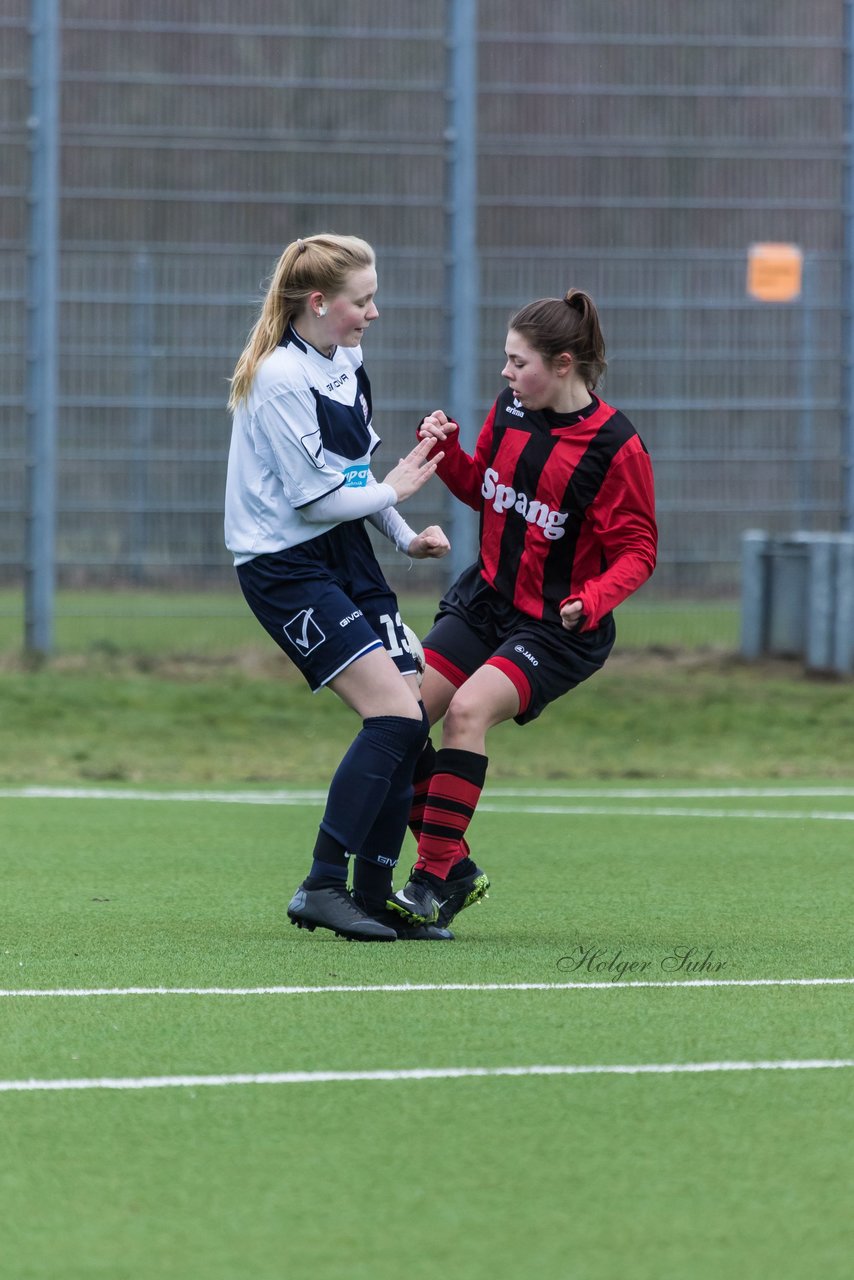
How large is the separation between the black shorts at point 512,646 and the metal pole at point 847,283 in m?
7.94

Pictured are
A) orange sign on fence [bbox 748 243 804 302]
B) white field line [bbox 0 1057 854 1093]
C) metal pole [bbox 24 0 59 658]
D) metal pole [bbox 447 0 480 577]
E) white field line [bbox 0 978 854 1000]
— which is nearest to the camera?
white field line [bbox 0 1057 854 1093]

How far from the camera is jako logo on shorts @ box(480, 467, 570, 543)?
5242mm

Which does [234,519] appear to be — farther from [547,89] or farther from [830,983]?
[547,89]

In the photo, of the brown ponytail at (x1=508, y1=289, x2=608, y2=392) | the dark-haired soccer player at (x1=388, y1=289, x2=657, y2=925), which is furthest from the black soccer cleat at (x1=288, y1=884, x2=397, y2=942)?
the brown ponytail at (x1=508, y1=289, x2=608, y2=392)

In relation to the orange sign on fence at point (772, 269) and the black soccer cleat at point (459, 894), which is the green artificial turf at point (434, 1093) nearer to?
the black soccer cleat at point (459, 894)

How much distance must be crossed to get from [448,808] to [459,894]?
22 cm

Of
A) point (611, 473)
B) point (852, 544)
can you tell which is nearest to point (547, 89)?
point (852, 544)

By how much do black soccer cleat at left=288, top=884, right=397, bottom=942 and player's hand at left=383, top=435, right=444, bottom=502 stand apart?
0.94 meters

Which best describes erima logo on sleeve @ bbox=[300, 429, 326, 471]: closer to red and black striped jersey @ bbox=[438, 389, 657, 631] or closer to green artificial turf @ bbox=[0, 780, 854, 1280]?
red and black striped jersey @ bbox=[438, 389, 657, 631]

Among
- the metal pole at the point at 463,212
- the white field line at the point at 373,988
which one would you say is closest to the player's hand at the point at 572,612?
the white field line at the point at 373,988

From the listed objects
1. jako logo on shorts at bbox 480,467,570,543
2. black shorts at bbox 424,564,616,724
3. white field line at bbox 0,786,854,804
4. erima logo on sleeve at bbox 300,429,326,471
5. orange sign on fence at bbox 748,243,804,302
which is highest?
orange sign on fence at bbox 748,243,804,302

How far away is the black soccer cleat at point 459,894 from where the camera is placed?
519 cm

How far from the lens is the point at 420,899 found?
5.10 metres

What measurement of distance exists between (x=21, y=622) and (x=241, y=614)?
1.30 metres
